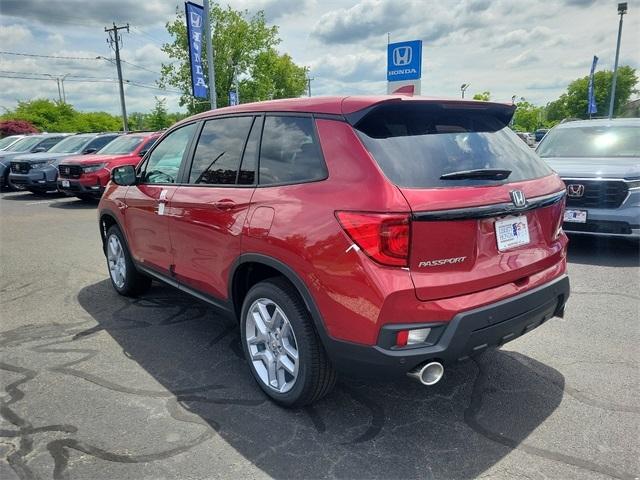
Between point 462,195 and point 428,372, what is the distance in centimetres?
88

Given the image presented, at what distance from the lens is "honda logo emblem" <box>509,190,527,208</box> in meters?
2.52

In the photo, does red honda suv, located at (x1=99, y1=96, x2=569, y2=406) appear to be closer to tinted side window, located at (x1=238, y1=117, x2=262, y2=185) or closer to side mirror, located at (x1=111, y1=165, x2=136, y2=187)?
tinted side window, located at (x1=238, y1=117, x2=262, y2=185)

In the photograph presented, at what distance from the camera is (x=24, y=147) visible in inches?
698

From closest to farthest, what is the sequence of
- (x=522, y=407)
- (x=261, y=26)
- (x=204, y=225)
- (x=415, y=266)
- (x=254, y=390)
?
(x=415, y=266)
(x=522, y=407)
(x=254, y=390)
(x=204, y=225)
(x=261, y=26)

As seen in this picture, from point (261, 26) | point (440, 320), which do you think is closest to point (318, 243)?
point (440, 320)

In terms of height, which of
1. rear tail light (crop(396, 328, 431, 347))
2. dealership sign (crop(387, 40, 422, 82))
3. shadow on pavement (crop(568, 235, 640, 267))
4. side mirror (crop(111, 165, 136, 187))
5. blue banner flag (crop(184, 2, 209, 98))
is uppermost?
blue banner flag (crop(184, 2, 209, 98))

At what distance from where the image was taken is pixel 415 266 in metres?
2.27

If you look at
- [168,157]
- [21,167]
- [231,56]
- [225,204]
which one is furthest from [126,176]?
[231,56]

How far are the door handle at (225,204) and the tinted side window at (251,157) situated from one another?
14 centimetres

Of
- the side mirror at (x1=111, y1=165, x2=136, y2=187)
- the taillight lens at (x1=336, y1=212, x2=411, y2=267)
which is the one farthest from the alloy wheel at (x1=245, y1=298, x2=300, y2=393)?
the side mirror at (x1=111, y1=165, x2=136, y2=187)

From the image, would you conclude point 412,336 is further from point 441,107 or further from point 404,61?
point 404,61

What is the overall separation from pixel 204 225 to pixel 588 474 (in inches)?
103

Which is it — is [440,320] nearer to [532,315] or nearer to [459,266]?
[459,266]

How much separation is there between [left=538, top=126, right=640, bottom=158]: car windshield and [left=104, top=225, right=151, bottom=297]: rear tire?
6.10m
